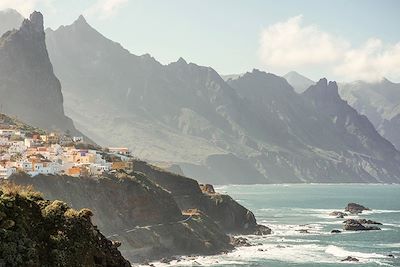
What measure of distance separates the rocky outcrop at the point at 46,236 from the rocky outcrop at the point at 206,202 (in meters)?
118

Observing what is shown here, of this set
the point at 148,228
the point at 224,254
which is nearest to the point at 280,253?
the point at 224,254

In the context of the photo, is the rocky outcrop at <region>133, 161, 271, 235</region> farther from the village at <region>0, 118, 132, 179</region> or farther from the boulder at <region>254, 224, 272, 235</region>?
the village at <region>0, 118, 132, 179</region>

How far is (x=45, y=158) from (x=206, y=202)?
162 ft

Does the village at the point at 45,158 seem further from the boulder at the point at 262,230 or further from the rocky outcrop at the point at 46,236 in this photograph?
the rocky outcrop at the point at 46,236

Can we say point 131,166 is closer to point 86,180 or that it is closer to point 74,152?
point 74,152

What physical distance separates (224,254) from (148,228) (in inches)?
678

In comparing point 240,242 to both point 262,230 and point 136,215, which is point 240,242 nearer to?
point 262,230

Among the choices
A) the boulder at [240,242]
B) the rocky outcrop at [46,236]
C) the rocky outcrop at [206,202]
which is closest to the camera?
the rocky outcrop at [46,236]

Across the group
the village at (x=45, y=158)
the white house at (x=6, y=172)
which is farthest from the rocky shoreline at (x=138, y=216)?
the village at (x=45, y=158)

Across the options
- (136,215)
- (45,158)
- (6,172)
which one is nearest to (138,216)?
(136,215)

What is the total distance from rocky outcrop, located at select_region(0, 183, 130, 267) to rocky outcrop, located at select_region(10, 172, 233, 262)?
7242cm

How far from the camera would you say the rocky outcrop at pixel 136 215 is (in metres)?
107

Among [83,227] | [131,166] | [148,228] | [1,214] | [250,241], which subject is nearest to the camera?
[1,214]

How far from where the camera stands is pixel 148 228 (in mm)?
115875
